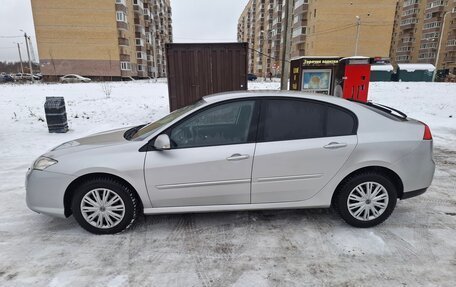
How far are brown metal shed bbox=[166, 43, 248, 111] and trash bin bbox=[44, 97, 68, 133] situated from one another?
3.01 metres

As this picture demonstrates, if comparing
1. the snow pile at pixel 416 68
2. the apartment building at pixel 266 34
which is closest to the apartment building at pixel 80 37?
the apartment building at pixel 266 34

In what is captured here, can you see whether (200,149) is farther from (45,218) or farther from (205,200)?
(45,218)

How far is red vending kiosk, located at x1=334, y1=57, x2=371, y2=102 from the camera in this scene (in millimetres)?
8594

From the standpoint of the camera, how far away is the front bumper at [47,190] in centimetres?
317

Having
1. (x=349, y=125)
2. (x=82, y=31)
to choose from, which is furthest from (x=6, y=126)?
(x=82, y=31)

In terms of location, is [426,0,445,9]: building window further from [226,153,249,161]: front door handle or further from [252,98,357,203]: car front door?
[226,153,249,161]: front door handle

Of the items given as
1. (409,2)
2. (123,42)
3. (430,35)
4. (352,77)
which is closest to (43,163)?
(352,77)

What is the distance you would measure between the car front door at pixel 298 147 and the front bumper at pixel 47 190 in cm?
206

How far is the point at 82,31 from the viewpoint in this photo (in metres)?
46.8

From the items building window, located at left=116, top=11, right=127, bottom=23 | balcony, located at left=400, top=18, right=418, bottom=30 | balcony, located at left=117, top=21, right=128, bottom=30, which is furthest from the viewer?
balcony, located at left=400, top=18, right=418, bottom=30

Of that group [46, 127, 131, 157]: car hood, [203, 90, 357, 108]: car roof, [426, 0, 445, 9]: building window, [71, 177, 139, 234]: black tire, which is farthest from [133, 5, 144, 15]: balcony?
[426, 0, 445, 9]: building window

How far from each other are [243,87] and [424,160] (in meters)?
6.45

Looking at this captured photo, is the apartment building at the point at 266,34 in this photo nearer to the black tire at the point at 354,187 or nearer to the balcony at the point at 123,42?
the balcony at the point at 123,42

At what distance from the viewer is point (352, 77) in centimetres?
868
